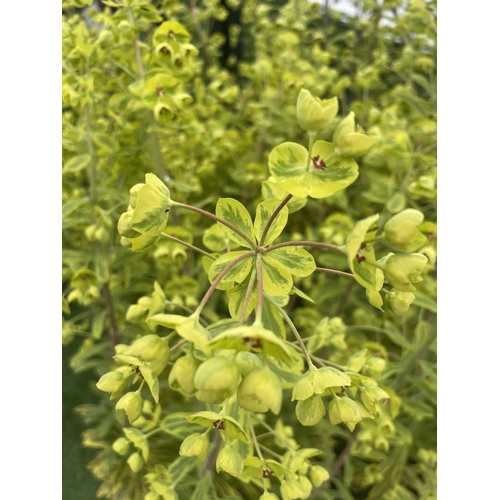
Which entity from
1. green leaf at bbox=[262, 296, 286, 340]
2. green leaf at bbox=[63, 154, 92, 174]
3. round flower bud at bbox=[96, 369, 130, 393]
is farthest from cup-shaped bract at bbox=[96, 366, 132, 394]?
green leaf at bbox=[63, 154, 92, 174]

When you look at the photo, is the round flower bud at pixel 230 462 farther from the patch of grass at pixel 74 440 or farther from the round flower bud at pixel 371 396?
the patch of grass at pixel 74 440

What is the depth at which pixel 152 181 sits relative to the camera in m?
0.57

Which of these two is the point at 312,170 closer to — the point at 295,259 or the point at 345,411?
the point at 295,259

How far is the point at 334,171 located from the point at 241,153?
125cm

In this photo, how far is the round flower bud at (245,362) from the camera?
1.55ft

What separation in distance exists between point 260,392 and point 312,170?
0.89 feet

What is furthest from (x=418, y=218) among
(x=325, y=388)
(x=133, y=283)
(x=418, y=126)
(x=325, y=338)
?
(x=133, y=283)

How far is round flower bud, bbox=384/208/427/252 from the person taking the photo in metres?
0.49

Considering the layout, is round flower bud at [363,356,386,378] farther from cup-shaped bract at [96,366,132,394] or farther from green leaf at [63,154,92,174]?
green leaf at [63,154,92,174]

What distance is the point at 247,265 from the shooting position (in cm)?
57

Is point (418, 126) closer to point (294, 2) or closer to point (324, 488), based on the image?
point (294, 2)

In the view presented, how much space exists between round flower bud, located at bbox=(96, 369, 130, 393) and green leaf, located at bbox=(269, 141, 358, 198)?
1.18 feet

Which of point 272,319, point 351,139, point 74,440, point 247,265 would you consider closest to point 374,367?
point 272,319

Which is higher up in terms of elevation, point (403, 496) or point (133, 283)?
point (133, 283)
